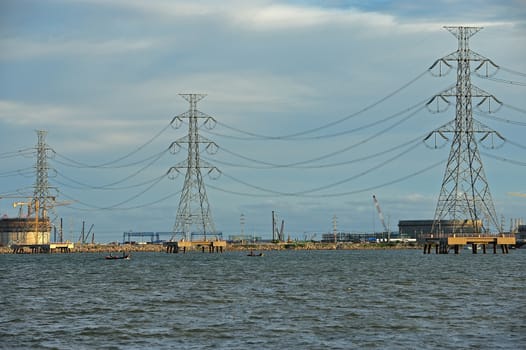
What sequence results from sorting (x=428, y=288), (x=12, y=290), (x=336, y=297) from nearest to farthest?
(x=336, y=297) → (x=428, y=288) → (x=12, y=290)

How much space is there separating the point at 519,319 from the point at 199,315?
18.2m

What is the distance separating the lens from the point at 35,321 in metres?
50.6

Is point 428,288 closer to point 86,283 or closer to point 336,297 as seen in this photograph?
point 336,297

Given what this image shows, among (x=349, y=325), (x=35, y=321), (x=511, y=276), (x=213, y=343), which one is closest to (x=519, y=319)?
(x=349, y=325)

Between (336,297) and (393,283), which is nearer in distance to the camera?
(336,297)

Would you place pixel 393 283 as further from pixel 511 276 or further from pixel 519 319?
pixel 519 319

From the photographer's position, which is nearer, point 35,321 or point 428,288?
point 35,321

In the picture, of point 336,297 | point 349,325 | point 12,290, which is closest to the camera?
point 349,325

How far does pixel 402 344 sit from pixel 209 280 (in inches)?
1870

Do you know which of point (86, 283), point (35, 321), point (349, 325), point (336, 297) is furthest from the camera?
point (86, 283)

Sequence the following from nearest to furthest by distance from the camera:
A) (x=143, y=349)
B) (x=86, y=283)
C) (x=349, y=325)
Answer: (x=143, y=349) → (x=349, y=325) → (x=86, y=283)

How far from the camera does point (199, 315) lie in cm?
5194

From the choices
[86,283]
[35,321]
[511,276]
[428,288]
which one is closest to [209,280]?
[86,283]

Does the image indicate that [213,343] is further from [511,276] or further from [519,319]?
[511,276]
